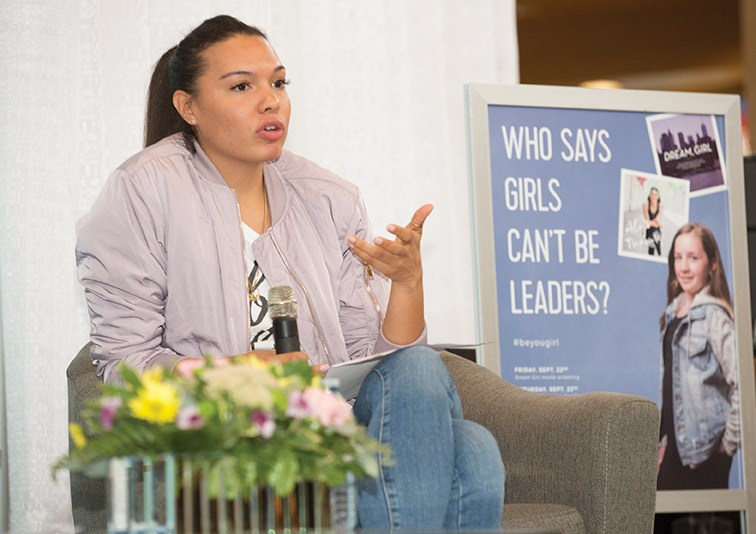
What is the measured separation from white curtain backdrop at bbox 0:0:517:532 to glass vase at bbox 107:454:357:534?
5.47 ft

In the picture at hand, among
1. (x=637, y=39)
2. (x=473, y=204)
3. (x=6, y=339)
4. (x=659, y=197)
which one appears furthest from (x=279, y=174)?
(x=637, y=39)

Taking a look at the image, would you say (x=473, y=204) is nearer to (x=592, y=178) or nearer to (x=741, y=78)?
(x=592, y=178)

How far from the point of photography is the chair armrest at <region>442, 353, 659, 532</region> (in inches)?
75.3

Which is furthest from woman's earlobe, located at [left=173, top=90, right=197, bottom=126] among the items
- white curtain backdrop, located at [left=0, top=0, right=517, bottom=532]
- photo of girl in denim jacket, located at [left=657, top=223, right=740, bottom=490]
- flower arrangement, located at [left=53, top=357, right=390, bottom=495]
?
photo of girl in denim jacket, located at [left=657, top=223, right=740, bottom=490]

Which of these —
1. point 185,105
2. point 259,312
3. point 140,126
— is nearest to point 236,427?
point 259,312

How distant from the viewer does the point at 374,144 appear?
119 inches

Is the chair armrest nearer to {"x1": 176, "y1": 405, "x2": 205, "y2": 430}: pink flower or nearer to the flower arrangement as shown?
the flower arrangement

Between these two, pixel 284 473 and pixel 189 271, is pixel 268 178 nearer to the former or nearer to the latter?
pixel 189 271

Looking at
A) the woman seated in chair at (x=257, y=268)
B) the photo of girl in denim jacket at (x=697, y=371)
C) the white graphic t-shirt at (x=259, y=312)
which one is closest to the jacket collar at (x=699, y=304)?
the photo of girl in denim jacket at (x=697, y=371)

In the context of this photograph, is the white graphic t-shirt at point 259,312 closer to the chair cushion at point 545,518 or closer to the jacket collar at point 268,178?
the jacket collar at point 268,178

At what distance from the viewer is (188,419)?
1.04 m

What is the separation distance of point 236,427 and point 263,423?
1.2 inches

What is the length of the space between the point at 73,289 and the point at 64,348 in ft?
0.49

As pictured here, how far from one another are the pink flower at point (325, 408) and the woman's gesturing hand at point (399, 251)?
2.40 ft
